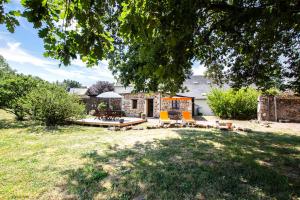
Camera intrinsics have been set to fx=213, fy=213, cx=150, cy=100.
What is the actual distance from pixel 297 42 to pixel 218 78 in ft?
12.3

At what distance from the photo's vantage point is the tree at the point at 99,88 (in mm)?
49188

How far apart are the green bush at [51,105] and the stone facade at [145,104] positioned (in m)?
10.2

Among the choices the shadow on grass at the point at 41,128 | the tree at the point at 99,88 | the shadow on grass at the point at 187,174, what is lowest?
the shadow on grass at the point at 187,174

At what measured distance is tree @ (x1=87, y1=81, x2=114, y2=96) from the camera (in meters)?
49.2

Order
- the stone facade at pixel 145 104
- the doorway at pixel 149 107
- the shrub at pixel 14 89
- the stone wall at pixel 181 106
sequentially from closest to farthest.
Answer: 1. the shrub at pixel 14 89
2. the stone wall at pixel 181 106
3. the stone facade at pixel 145 104
4. the doorway at pixel 149 107

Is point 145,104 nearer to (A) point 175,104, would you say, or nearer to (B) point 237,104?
(A) point 175,104

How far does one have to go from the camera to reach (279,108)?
20.8 metres

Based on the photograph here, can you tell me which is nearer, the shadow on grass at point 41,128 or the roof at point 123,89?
the shadow on grass at point 41,128

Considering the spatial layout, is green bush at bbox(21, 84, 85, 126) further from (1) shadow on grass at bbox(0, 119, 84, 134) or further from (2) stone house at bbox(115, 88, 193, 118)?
(2) stone house at bbox(115, 88, 193, 118)

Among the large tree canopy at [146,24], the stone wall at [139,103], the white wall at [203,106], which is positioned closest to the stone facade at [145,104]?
the stone wall at [139,103]

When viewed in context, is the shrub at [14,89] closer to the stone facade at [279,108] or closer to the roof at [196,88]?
the roof at [196,88]

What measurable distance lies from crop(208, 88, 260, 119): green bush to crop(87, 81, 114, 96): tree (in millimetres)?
32189

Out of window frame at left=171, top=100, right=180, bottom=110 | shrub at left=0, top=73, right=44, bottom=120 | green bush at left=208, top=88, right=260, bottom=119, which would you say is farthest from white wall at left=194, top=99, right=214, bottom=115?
shrub at left=0, top=73, right=44, bottom=120

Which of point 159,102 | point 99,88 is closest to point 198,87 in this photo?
point 159,102
